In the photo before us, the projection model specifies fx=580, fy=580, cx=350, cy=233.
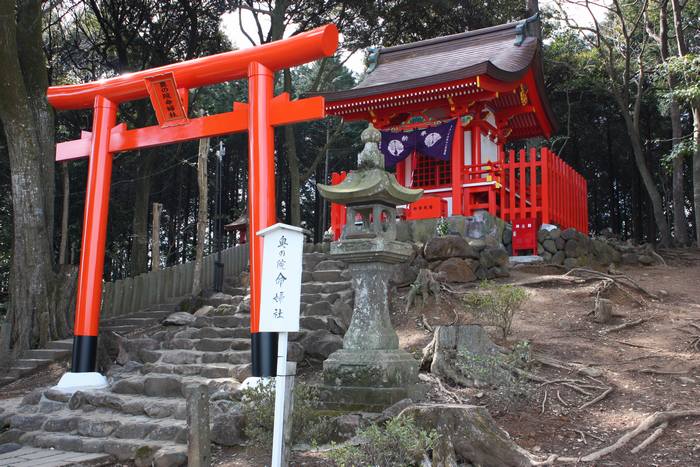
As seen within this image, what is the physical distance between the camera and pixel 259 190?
266 inches

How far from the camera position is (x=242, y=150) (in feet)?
84.4

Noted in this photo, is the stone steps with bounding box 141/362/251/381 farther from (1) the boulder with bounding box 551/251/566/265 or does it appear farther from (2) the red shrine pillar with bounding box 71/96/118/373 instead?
(1) the boulder with bounding box 551/251/566/265

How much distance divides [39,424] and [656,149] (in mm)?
23967

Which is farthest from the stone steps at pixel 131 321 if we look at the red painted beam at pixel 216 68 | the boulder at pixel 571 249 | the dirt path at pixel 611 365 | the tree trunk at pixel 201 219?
the boulder at pixel 571 249

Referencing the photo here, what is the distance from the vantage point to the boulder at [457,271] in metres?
10.1

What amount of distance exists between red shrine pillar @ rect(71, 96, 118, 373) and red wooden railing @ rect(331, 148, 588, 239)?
5133mm

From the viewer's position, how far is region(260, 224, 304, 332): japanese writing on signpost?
4029 mm

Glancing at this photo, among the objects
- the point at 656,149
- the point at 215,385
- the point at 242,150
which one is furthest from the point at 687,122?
the point at 215,385

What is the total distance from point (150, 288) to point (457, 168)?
6.93 metres

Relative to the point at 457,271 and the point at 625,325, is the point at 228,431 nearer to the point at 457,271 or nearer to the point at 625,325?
the point at 625,325

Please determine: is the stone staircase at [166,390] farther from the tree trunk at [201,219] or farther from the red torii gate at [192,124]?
the tree trunk at [201,219]

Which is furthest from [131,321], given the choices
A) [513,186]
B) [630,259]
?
[630,259]

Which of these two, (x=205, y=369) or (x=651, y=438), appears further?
(x=205, y=369)

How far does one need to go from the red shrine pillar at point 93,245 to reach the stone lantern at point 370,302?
364cm
